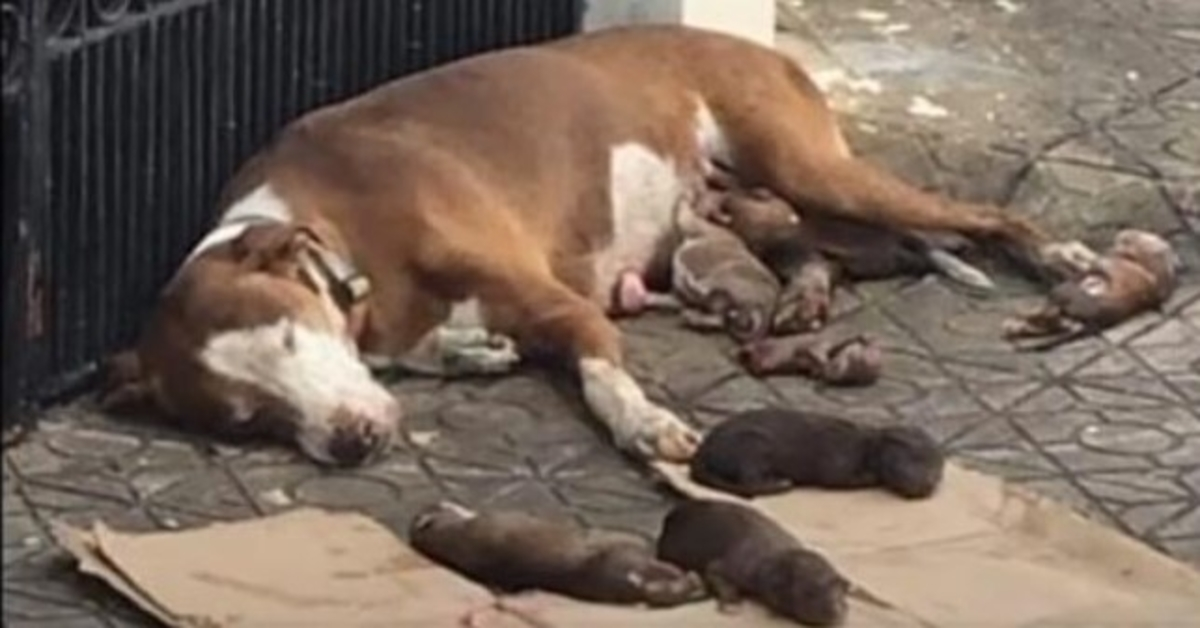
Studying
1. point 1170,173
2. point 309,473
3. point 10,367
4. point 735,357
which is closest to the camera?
point 10,367

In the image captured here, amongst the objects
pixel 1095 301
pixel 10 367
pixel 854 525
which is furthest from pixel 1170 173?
pixel 10 367

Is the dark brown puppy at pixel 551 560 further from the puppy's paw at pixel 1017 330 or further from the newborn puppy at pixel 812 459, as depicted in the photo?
the puppy's paw at pixel 1017 330

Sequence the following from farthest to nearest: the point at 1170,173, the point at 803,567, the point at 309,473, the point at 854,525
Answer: the point at 1170,173 → the point at 309,473 → the point at 854,525 → the point at 803,567

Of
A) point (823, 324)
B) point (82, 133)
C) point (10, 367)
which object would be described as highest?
point (10, 367)

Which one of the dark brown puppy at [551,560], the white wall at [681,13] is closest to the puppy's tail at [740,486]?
the dark brown puppy at [551,560]

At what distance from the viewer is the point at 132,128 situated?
5.85 metres

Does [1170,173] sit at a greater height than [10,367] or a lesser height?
lesser

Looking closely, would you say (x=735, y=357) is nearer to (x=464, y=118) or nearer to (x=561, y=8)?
(x=464, y=118)

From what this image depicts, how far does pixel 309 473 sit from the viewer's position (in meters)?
5.46

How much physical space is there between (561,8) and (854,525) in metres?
2.37

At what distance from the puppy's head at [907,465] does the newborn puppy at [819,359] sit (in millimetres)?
582

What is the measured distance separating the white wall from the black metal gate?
83 cm

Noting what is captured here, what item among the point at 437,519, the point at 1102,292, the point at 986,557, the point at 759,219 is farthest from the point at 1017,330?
the point at 437,519

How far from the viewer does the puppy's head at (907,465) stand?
17.0 ft
